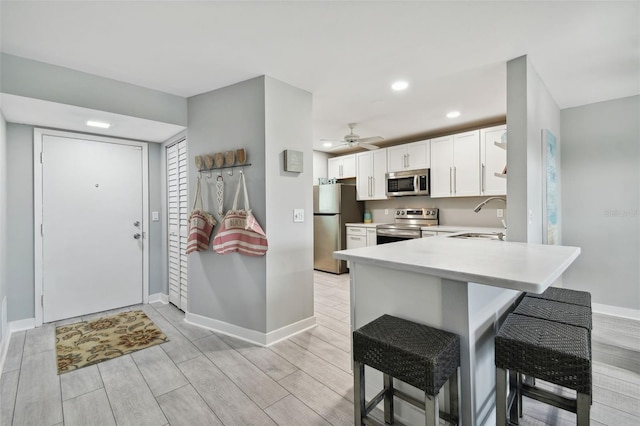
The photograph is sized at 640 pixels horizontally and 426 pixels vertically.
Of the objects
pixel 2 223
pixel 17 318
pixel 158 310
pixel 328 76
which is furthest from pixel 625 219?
pixel 17 318

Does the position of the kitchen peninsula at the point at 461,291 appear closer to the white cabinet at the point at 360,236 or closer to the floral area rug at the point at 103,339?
the floral area rug at the point at 103,339

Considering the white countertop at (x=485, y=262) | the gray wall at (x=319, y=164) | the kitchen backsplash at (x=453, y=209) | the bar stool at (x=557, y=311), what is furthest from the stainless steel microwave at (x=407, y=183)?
the bar stool at (x=557, y=311)

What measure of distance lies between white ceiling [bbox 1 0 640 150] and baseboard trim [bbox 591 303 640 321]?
2336 millimetres

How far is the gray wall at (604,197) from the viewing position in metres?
3.25

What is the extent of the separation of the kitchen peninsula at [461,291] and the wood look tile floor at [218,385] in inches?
17.6

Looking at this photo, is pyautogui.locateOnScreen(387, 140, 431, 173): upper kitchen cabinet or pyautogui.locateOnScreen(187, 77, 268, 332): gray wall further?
pyautogui.locateOnScreen(387, 140, 431, 173): upper kitchen cabinet

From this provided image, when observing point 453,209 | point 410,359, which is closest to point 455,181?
point 453,209

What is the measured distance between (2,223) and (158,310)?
1644 mm

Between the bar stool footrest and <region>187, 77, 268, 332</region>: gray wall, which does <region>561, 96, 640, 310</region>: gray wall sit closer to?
the bar stool footrest

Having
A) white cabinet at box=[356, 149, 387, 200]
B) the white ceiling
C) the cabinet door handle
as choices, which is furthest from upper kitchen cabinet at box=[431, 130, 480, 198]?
the white ceiling

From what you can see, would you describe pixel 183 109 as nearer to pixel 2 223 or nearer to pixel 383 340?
pixel 2 223

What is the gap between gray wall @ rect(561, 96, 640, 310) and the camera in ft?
10.6

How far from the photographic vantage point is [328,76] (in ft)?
8.73

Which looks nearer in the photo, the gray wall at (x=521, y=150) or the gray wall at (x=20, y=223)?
the gray wall at (x=521, y=150)
